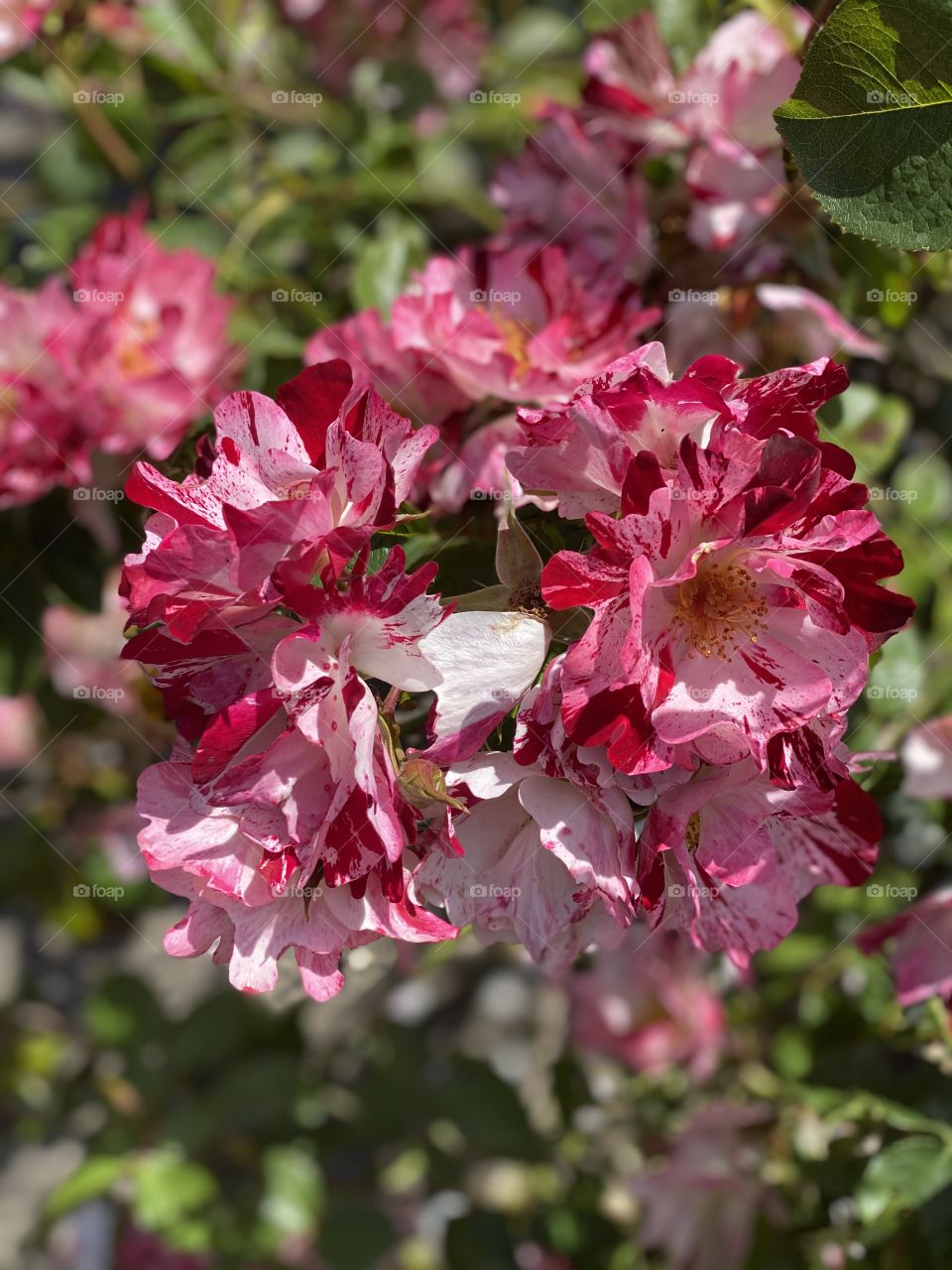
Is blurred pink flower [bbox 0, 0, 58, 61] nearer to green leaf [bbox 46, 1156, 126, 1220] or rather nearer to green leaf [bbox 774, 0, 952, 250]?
green leaf [bbox 774, 0, 952, 250]

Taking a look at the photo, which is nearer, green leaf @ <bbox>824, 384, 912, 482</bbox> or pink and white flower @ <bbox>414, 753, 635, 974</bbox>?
pink and white flower @ <bbox>414, 753, 635, 974</bbox>

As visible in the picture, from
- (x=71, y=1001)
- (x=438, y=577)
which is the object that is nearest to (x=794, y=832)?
(x=438, y=577)

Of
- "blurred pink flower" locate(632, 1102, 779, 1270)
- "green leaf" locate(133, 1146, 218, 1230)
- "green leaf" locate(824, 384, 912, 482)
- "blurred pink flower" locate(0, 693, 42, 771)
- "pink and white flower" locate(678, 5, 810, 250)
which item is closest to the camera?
"pink and white flower" locate(678, 5, 810, 250)

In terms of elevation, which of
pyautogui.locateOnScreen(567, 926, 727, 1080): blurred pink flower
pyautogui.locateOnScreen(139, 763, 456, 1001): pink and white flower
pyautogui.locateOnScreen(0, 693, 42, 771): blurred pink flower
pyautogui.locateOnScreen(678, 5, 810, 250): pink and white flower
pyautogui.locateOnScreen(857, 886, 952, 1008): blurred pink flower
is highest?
pyautogui.locateOnScreen(678, 5, 810, 250): pink and white flower

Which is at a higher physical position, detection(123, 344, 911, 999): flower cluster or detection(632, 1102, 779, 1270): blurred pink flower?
detection(123, 344, 911, 999): flower cluster

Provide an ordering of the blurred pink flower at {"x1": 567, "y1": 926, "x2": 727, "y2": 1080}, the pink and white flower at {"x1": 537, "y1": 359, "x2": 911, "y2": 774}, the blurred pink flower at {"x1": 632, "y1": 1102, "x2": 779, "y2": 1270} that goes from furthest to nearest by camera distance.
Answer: the blurred pink flower at {"x1": 567, "y1": 926, "x2": 727, "y2": 1080} < the blurred pink flower at {"x1": 632, "y1": 1102, "x2": 779, "y2": 1270} < the pink and white flower at {"x1": 537, "y1": 359, "x2": 911, "y2": 774}

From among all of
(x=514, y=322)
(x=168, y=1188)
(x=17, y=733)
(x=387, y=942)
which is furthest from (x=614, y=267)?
(x=17, y=733)

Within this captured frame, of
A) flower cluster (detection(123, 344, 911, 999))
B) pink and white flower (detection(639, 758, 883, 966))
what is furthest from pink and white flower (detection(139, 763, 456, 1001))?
pink and white flower (detection(639, 758, 883, 966))

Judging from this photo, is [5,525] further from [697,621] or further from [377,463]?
[697,621]
